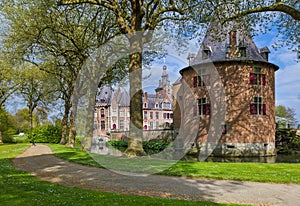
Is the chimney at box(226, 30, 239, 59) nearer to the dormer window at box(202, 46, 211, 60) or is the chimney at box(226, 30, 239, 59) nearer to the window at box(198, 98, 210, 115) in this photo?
the dormer window at box(202, 46, 211, 60)

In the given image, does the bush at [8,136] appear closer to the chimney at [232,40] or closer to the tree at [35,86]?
the tree at [35,86]

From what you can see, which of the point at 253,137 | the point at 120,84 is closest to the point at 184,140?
the point at 253,137

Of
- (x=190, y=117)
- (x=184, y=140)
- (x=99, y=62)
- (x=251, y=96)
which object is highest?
(x=99, y=62)

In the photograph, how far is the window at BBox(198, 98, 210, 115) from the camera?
84.2 feet

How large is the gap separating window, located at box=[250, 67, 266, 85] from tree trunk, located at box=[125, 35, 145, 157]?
14680 millimetres

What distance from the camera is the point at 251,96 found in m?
24.9

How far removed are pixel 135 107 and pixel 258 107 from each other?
15696 millimetres

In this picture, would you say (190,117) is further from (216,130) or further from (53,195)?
(53,195)

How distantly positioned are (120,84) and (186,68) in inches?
285

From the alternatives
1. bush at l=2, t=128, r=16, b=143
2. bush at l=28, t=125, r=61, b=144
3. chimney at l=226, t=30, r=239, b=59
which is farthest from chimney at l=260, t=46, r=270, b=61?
bush at l=2, t=128, r=16, b=143

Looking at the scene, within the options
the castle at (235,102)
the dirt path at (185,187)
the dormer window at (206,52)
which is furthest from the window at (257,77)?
the dirt path at (185,187)

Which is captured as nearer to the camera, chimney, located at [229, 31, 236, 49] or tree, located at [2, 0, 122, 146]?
tree, located at [2, 0, 122, 146]

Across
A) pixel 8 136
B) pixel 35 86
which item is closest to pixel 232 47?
pixel 35 86

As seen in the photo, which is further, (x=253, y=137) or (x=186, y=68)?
(x=186, y=68)
